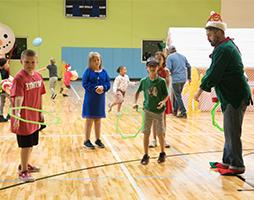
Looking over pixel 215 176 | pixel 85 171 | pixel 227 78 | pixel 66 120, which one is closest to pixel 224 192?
pixel 215 176

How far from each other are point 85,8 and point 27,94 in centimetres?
2288

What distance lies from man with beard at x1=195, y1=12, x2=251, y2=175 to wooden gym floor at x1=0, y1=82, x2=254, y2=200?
419 mm

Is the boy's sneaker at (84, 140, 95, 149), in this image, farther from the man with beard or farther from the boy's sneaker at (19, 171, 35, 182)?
the man with beard

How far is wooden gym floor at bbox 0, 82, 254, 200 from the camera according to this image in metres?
4.96

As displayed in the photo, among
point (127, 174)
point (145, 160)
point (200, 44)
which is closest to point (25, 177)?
point (127, 174)

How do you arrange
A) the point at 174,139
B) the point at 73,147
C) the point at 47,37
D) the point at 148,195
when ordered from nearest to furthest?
the point at 148,195 < the point at 73,147 < the point at 174,139 < the point at 47,37

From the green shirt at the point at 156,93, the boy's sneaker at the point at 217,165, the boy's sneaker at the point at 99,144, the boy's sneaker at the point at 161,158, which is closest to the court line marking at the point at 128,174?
the boy's sneaker at the point at 99,144

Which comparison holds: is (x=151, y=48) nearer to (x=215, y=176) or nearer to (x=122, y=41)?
(x=122, y=41)

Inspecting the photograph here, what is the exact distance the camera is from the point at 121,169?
6.07m

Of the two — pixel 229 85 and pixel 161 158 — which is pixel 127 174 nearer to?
pixel 161 158

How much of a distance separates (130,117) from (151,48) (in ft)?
55.2

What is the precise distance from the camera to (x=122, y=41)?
28.1 metres

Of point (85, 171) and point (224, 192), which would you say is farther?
point (85, 171)

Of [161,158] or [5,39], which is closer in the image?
[161,158]
